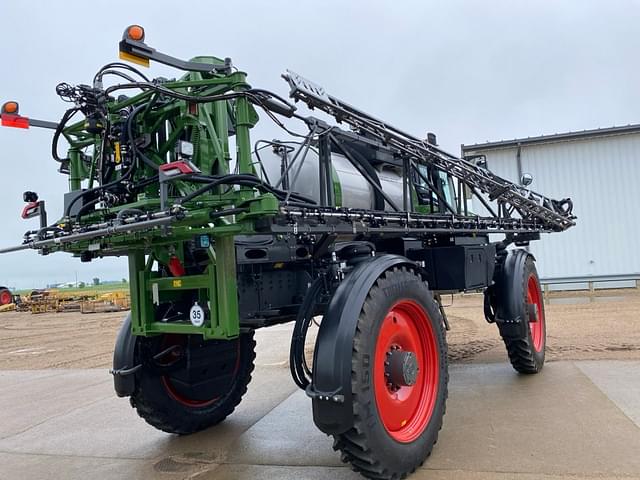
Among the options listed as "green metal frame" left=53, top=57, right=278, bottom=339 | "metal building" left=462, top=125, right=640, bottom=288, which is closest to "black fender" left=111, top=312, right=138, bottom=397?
"green metal frame" left=53, top=57, right=278, bottom=339

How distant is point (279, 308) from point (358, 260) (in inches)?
35.0

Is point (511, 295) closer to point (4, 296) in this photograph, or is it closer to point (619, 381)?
point (619, 381)

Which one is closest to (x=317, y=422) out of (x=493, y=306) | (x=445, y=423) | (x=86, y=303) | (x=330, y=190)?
(x=330, y=190)

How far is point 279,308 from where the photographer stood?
443 centimetres

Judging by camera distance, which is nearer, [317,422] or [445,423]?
[317,422]

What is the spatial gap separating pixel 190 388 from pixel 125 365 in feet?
2.25

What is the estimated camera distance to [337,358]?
3.20m

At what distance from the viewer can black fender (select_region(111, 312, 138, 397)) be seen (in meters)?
4.35

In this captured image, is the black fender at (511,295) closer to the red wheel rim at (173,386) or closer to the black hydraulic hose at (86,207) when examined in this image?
the red wheel rim at (173,386)

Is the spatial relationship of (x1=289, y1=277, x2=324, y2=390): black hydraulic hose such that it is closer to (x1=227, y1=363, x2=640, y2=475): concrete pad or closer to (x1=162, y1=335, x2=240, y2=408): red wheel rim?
(x1=227, y1=363, x2=640, y2=475): concrete pad

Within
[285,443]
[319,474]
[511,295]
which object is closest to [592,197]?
[511,295]

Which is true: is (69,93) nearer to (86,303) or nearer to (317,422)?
(317,422)

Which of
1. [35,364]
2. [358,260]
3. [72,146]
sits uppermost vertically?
[72,146]

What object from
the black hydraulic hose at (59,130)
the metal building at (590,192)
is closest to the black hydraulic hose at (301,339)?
the black hydraulic hose at (59,130)
